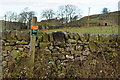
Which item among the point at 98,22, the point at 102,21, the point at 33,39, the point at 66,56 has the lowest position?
the point at 66,56

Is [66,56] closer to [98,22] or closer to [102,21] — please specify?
[98,22]

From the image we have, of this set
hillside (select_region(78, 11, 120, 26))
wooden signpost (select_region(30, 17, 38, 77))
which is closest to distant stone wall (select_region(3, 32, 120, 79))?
wooden signpost (select_region(30, 17, 38, 77))

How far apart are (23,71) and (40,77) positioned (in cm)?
53

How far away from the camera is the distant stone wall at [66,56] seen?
4.04 m

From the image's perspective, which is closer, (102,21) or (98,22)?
(98,22)

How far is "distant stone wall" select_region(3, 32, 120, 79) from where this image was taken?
404cm

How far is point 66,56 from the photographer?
4285 mm

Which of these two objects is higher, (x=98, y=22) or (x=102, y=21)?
(x=102, y=21)

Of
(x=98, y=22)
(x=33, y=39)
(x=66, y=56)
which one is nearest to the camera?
(x=33, y=39)

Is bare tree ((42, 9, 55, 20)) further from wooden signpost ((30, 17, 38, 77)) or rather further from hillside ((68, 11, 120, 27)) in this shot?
wooden signpost ((30, 17, 38, 77))

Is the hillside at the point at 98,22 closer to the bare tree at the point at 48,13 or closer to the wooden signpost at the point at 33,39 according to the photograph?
the bare tree at the point at 48,13

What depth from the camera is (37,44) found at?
4.16 m

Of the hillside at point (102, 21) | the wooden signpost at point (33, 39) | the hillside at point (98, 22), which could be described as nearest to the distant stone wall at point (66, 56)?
the wooden signpost at point (33, 39)

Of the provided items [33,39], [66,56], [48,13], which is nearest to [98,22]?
[48,13]
